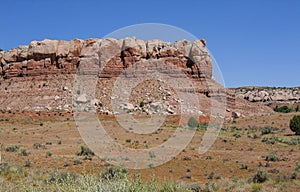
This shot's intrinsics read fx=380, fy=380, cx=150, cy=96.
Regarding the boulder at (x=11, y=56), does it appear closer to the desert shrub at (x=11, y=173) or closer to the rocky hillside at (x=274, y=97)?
the rocky hillside at (x=274, y=97)

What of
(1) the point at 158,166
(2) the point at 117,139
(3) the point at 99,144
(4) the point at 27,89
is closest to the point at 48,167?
(1) the point at 158,166

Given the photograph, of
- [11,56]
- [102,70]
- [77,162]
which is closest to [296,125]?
[77,162]

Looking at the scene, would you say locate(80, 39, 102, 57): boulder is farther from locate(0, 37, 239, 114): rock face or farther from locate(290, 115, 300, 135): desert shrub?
locate(290, 115, 300, 135): desert shrub

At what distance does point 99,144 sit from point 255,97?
84818mm

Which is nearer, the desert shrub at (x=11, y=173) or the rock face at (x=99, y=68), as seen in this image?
the desert shrub at (x=11, y=173)

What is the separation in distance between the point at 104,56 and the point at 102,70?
2.93 m

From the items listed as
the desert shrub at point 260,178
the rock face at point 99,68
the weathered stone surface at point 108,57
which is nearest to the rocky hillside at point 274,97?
the rock face at point 99,68

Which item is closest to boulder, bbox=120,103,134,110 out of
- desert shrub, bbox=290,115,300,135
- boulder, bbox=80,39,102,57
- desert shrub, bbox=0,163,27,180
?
boulder, bbox=80,39,102,57

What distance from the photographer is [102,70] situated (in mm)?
68062

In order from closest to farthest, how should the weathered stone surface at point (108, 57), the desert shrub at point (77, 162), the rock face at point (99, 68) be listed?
the desert shrub at point (77, 162), the rock face at point (99, 68), the weathered stone surface at point (108, 57)

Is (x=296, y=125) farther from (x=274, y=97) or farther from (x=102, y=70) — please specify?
(x=274, y=97)

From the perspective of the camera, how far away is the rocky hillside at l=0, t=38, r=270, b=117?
2527 inches

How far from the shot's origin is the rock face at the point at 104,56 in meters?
68.5

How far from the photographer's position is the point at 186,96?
64250 millimetres
